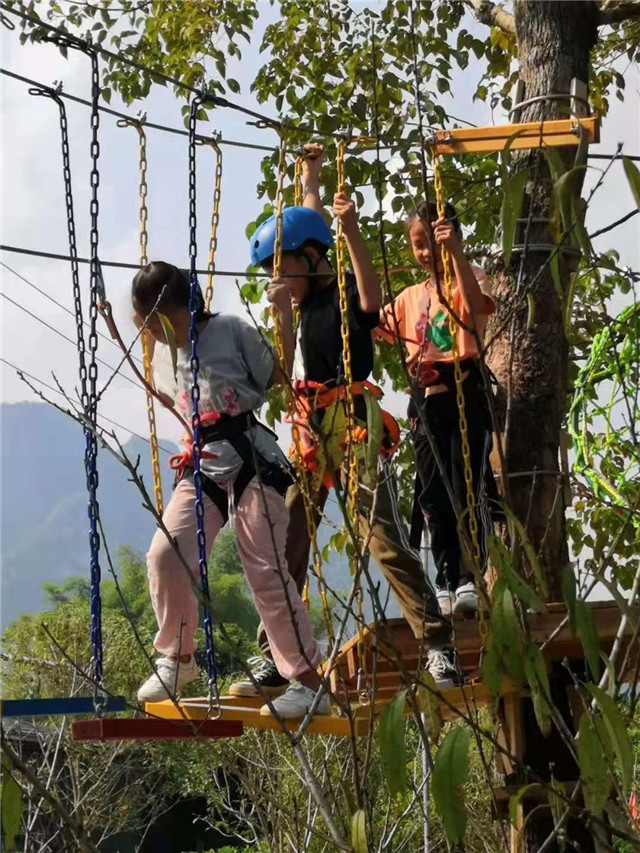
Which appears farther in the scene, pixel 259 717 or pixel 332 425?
pixel 259 717

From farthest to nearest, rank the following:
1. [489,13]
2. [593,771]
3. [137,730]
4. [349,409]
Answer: [489,13] < [137,730] < [349,409] < [593,771]

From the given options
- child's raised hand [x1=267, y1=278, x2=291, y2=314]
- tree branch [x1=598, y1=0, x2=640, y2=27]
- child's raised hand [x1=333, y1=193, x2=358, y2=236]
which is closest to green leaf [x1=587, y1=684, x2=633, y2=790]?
child's raised hand [x1=267, y1=278, x2=291, y2=314]

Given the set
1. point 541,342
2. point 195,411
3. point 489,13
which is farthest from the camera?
point 489,13

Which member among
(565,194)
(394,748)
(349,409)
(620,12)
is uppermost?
(620,12)

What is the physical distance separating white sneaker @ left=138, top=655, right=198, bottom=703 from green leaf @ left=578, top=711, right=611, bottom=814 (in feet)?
5.49

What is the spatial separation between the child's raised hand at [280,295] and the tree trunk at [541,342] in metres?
1.11

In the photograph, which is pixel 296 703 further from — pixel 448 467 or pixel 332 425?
pixel 332 425

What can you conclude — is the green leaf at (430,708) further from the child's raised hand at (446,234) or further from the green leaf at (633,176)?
the child's raised hand at (446,234)

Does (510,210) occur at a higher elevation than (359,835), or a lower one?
higher

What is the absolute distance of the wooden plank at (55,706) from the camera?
273 centimetres

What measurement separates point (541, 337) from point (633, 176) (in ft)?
9.18

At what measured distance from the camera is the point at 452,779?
64.7 inches

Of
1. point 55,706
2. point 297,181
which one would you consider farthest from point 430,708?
point 297,181

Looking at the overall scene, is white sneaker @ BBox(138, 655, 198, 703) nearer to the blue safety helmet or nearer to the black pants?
the black pants
